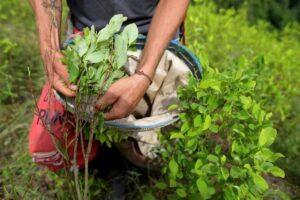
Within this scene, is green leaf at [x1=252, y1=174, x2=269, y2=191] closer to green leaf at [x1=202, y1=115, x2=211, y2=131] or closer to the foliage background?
green leaf at [x1=202, y1=115, x2=211, y2=131]

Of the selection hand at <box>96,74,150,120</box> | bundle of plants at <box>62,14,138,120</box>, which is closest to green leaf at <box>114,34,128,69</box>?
bundle of plants at <box>62,14,138,120</box>

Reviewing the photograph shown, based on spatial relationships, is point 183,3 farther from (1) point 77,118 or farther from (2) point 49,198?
(2) point 49,198

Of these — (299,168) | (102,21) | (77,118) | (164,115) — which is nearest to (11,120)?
(102,21)

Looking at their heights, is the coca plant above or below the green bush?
A: below

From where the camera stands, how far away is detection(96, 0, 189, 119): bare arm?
4.56 feet

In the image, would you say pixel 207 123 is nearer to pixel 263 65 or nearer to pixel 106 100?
pixel 106 100

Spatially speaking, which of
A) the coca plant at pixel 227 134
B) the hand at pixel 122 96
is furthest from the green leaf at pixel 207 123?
the hand at pixel 122 96

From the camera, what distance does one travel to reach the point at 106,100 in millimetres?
1383

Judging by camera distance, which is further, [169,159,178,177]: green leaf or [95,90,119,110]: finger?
[169,159,178,177]: green leaf

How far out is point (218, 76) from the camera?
158 cm

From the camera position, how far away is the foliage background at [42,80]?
7.06 feet

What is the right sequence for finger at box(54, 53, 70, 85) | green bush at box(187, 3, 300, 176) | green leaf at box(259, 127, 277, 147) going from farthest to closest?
green bush at box(187, 3, 300, 176), finger at box(54, 53, 70, 85), green leaf at box(259, 127, 277, 147)

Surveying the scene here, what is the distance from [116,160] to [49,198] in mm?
368

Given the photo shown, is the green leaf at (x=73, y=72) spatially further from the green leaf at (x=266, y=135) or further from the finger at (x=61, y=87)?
the green leaf at (x=266, y=135)
